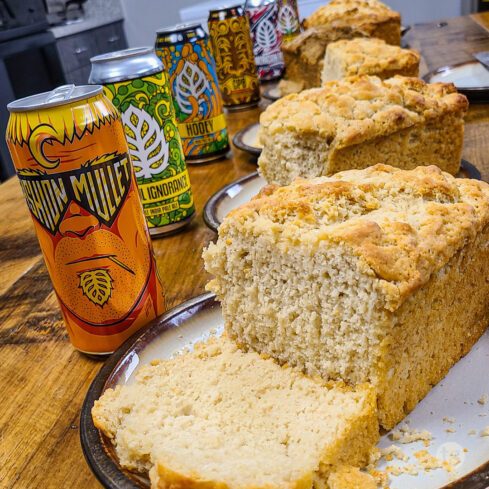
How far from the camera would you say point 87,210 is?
3.23ft

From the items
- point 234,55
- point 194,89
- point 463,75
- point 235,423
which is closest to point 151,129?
point 194,89

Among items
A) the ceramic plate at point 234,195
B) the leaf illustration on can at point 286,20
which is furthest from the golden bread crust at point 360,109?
the leaf illustration on can at point 286,20

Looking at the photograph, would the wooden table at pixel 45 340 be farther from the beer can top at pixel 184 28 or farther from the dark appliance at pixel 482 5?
the dark appliance at pixel 482 5

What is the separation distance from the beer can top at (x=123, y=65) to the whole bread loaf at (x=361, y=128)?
39 cm

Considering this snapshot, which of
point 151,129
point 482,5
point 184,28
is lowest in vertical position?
point 482,5

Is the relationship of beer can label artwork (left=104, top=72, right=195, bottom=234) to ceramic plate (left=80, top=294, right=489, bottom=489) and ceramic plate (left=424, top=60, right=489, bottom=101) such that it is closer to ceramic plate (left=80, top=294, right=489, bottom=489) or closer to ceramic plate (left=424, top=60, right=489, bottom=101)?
ceramic plate (left=80, top=294, right=489, bottom=489)

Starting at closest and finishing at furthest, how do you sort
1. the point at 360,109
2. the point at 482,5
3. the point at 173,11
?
the point at 360,109
the point at 482,5
the point at 173,11

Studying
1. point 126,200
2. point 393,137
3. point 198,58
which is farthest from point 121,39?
point 126,200

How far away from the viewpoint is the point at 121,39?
658cm

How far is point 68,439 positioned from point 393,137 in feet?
3.46

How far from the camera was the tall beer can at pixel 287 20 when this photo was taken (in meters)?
2.85

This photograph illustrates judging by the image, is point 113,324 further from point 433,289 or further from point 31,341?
point 433,289

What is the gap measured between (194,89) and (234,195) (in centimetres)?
44

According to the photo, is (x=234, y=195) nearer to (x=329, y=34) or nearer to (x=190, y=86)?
(x=190, y=86)
